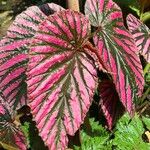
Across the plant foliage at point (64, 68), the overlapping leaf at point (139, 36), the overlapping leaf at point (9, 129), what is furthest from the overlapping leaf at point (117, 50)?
the overlapping leaf at point (9, 129)

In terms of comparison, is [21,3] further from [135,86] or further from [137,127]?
[135,86]

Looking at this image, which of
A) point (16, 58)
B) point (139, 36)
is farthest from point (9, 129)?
point (139, 36)

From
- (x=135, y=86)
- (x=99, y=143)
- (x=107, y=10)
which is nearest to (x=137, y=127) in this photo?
(x=99, y=143)

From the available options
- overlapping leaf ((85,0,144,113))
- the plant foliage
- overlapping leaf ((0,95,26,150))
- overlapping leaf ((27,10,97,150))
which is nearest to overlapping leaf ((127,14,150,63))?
the plant foliage

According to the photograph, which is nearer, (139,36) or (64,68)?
(64,68)

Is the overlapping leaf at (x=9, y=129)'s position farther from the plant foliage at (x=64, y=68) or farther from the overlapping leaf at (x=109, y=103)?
the overlapping leaf at (x=109, y=103)

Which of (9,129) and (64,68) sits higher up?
(64,68)

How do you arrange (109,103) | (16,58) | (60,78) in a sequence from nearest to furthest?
(60,78) → (16,58) → (109,103)

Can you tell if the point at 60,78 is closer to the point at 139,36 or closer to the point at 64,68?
the point at 64,68
